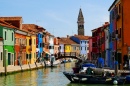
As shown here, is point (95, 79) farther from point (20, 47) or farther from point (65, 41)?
point (65, 41)

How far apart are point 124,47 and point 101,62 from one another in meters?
7.63

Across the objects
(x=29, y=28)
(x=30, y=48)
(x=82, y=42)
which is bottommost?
(x=30, y=48)

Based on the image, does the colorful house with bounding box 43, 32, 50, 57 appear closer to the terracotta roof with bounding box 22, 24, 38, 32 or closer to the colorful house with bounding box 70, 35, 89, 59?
the terracotta roof with bounding box 22, 24, 38, 32

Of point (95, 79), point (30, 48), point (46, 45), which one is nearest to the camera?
Result: point (95, 79)

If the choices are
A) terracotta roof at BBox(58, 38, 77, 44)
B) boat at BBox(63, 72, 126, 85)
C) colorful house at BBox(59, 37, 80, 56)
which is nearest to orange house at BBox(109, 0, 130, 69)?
boat at BBox(63, 72, 126, 85)

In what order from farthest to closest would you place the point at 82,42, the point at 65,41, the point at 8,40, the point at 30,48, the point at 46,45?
the point at 82,42
the point at 65,41
the point at 46,45
the point at 30,48
the point at 8,40

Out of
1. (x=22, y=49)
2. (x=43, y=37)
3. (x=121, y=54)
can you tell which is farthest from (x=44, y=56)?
(x=121, y=54)

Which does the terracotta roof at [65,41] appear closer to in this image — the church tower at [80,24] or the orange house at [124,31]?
the church tower at [80,24]

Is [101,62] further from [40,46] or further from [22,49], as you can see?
[40,46]

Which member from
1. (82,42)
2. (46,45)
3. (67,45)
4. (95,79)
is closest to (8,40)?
(95,79)

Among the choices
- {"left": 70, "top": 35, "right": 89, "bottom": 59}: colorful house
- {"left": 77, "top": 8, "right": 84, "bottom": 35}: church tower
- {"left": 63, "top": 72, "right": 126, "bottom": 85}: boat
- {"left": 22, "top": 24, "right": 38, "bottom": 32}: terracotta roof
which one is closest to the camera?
{"left": 63, "top": 72, "right": 126, "bottom": 85}: boat

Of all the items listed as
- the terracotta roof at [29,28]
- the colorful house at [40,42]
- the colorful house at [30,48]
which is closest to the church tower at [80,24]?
the colorful house at [40,42]

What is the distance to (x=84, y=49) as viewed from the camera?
461 ft

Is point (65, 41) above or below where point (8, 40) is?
above
